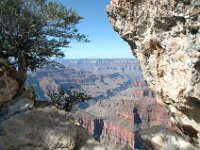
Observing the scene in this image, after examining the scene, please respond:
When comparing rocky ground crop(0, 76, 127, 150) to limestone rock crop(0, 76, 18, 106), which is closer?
rocky ground crop(0, 76, 127, 150)

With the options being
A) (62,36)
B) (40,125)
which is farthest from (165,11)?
(62,36)

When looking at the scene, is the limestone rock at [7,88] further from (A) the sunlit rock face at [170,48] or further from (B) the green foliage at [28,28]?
(A) the sunlit rock face at [170,48]

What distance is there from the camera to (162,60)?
16188 millimetres

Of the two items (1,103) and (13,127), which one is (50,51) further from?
(13,127)

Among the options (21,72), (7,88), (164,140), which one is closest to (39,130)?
(7,88)

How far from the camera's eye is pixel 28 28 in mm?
25328

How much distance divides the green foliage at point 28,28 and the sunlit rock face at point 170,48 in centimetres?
848

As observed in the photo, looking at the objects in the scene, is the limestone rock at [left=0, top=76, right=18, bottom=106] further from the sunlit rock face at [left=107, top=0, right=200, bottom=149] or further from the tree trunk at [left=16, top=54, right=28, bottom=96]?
the sunlit rock face at [left=107, top=0, right=200, bottom=149]

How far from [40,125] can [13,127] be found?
1.60 metres

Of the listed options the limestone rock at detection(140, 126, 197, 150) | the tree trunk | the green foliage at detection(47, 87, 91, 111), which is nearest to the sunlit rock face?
the limestone rock at detection(140, 126, 197, 150)

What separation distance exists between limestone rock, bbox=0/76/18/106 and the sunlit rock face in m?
9.28

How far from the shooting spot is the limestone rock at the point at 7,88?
22547mm

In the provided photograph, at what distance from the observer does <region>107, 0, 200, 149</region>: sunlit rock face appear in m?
14.1

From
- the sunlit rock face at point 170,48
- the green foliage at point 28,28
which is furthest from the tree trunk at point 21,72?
the sunlit rock face at point 170,48
